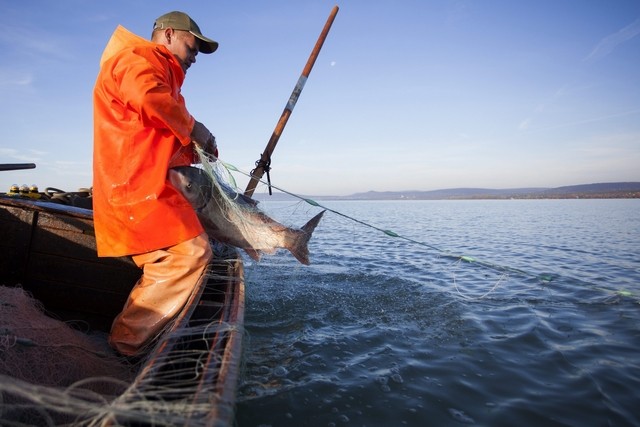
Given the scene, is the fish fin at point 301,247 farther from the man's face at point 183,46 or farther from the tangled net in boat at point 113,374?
the man's face at point 183,46

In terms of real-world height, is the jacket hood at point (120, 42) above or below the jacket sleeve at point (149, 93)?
above

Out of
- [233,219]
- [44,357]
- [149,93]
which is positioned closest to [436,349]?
[233,219]

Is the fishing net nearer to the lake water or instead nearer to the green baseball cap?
the lake water

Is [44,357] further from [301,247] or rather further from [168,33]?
[168,33]

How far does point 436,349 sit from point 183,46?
17.5 ft

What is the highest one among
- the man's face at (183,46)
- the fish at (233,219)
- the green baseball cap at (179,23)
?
the green baseball cap at (179,23)

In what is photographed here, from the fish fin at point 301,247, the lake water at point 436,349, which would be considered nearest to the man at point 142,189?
the lake water at point 436,349

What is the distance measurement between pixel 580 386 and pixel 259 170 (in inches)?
249

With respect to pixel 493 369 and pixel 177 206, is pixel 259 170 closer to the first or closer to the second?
pixel 177 206

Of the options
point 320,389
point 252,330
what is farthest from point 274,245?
point 320,389

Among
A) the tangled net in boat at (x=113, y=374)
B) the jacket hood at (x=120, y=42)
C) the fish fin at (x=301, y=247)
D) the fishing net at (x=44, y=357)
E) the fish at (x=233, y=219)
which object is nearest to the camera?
the tangled net in boat at (x=113, y=374)

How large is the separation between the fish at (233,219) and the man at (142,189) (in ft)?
2.12

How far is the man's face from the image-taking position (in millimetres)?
4203

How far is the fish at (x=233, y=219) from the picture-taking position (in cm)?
436
